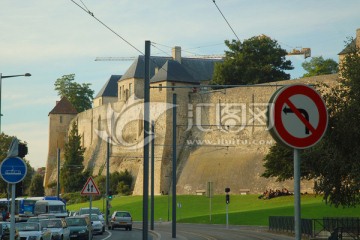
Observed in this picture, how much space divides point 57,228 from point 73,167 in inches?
2880

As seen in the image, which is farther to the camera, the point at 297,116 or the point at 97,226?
the point at 97,226

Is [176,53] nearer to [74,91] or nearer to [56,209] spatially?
[74,91]

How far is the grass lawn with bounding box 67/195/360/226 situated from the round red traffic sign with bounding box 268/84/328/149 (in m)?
43.7

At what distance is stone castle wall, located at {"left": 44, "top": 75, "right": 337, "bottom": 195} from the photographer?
7488cm

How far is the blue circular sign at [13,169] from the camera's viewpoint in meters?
13.8

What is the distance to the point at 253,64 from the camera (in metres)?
94.6

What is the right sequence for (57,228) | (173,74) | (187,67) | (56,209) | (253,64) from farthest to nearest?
1. (187,67)
2. (253,64)
3. (173,74)
4. (56,209)
5. (57,228)

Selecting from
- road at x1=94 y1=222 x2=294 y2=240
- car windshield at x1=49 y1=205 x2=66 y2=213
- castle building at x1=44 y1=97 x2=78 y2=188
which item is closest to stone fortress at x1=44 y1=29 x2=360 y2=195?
castle building at x1=44 y1=97 x2=78 y2=188

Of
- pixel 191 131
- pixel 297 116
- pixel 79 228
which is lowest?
pixel 79 228

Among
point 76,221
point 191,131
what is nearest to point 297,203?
point 76,221

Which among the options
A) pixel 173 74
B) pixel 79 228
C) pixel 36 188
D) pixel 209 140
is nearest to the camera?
pixel 79 228

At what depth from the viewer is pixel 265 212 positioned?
187 ft

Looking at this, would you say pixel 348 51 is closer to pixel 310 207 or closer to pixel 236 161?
pixel 310 207

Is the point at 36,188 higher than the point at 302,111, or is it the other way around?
the point at 302,111
